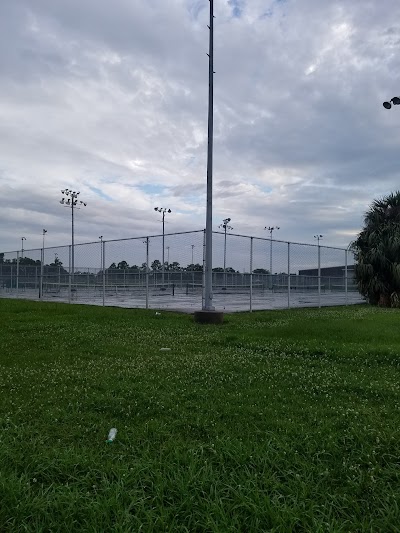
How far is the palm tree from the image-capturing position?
1798 centimetres

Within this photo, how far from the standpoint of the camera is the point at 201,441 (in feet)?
11.6

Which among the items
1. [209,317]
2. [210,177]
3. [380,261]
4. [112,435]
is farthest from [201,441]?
[380,261]

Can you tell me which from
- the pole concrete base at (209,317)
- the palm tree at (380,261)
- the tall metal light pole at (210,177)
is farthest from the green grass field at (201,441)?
the palm tree at (380,261)

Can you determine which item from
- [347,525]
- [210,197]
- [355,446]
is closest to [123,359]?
[355,446]

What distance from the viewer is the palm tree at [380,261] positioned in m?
Answer: 18.0

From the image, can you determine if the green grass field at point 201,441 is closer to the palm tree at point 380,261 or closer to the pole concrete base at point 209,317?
the pole concrete base at point 209,317

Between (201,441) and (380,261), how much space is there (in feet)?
53.6

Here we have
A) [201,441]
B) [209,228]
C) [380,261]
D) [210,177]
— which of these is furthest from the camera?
[380,261]

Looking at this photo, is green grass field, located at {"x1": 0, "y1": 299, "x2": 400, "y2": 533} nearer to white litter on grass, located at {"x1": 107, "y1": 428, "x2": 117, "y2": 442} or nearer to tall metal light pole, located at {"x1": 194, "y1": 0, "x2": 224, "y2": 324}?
white litter on grass, located at {"x1": 107, "y1": 428, "x2": 117, "y2": 442}

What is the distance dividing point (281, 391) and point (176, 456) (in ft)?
5.99

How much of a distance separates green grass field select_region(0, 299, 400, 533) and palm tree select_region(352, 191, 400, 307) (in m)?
11.9

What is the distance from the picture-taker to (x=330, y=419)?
12.9ft

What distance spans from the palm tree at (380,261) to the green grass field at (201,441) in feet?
39.1

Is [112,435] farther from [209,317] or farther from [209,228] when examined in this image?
[209,228]
